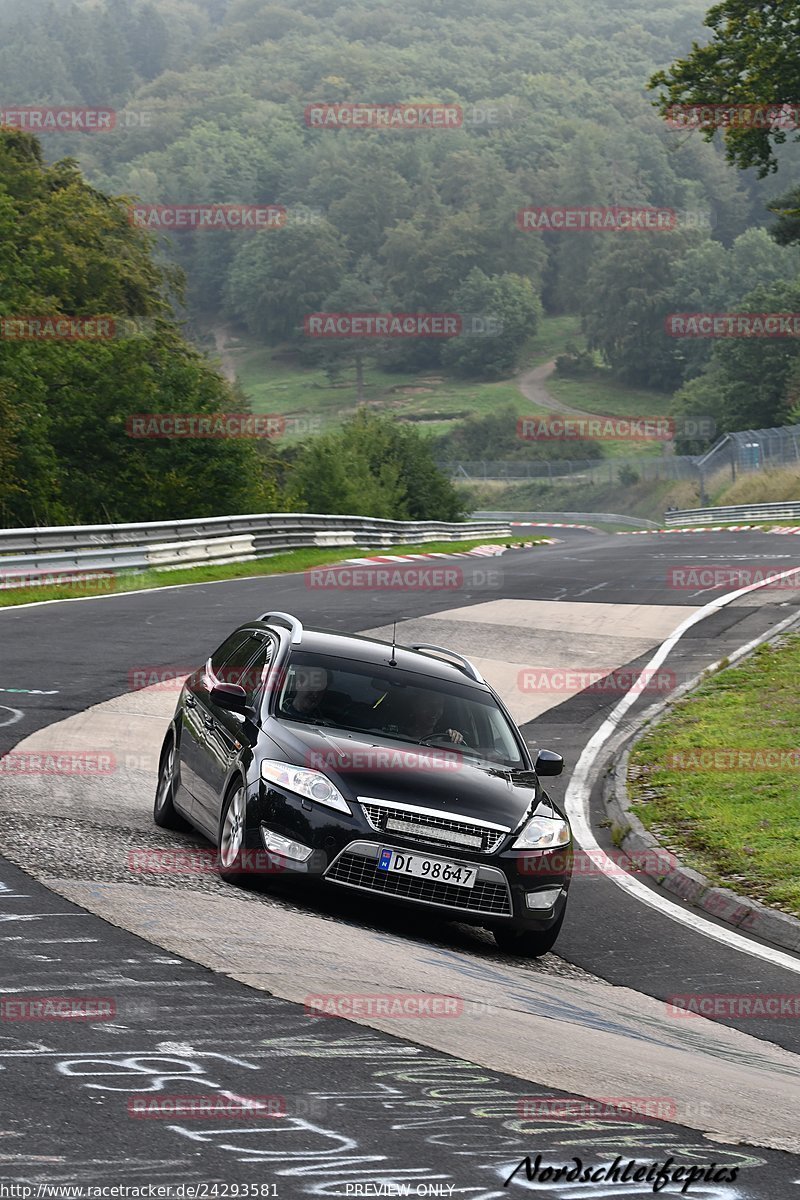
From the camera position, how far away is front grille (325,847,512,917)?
8203mm

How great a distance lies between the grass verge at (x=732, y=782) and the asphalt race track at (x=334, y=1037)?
2.59 ft

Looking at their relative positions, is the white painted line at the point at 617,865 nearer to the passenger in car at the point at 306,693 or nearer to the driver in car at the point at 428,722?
the driver in car at the point at 428,722

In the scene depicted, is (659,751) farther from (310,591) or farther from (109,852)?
(310,591)

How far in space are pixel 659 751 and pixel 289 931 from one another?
338 inches

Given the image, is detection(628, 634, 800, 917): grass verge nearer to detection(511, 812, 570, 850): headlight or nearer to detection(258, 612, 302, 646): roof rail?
detection(511, 812, 570, 850): headlight

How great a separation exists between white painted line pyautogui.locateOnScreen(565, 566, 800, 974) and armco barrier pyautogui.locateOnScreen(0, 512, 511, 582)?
11.2m

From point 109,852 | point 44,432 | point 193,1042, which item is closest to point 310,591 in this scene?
point 44,432

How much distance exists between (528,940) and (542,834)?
2.03 ft

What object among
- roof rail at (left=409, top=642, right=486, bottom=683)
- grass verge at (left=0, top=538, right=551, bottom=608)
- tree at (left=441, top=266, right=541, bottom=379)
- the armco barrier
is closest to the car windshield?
roof rail at (left=409, top=642, right=486, bottom=683)

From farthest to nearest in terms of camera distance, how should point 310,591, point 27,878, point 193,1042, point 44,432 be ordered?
point 44,432
point 310,591
point 27,878
point 193,1042

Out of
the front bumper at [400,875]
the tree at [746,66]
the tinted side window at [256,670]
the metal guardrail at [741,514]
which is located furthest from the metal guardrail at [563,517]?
the front bumper at [400,875]

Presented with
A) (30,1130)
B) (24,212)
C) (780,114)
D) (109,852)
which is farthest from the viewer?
(24,212)

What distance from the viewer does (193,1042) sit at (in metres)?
5.58

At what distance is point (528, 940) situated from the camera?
856 centimetres
